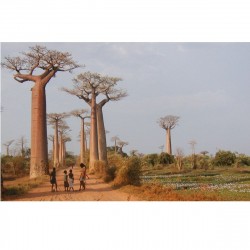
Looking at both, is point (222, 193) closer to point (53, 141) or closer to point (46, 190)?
point (46, 190)

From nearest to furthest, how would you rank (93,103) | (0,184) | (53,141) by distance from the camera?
(0,184)
(93,103)
(53,141)

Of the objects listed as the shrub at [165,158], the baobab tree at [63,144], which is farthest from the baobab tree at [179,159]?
the baobab tree at [63,144]

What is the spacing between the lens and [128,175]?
34.0ft

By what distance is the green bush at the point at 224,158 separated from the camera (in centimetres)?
1944

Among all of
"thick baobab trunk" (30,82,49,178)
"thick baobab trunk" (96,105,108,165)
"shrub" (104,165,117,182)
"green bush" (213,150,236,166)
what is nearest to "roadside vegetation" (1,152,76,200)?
"thick baobab trunk" (30,82,49,178)

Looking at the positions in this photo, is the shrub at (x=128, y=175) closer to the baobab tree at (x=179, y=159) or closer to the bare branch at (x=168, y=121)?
the bare branch at (x=168, y=121)

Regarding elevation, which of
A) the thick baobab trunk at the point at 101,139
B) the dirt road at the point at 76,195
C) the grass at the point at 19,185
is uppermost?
the thick baobab trunk at the point at 101,139

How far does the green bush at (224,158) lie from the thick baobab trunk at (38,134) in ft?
Answer: 35.7

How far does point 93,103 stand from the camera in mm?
13539

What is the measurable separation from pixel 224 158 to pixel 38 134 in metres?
11.6

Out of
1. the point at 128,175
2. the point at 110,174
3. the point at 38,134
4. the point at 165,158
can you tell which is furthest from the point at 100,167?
the point at 165,158

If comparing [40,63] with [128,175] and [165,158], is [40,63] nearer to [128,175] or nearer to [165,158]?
[128,175]
